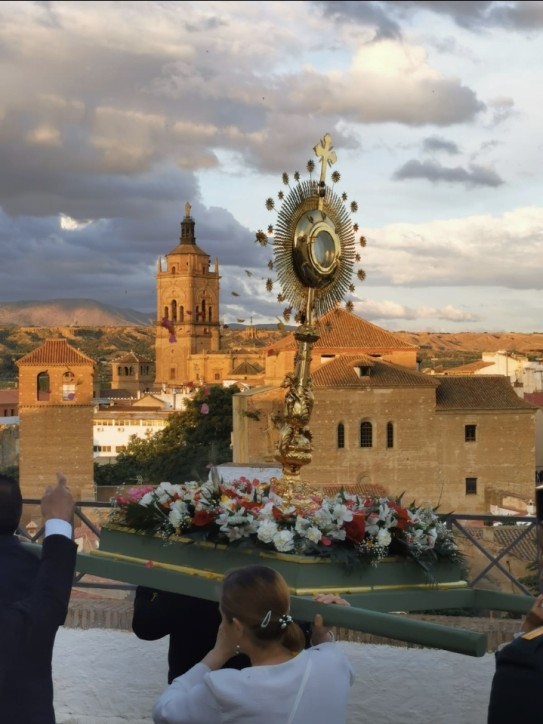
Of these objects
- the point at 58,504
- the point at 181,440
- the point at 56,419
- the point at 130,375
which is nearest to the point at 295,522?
the point at 58,504

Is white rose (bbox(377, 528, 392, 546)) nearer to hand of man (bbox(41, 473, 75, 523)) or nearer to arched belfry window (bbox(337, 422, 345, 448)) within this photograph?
hand of man (bbox(41, 473, 75, 523))

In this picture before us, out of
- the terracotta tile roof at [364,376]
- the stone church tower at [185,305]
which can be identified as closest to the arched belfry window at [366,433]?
the terracotta tile roof at [364,376]

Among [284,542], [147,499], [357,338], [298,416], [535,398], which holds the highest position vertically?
[357,338]

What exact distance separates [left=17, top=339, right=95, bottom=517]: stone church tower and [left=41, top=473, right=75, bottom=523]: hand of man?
147 ft

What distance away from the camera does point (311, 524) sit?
3.91 metres

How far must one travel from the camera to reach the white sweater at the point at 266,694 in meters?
A: 2.64

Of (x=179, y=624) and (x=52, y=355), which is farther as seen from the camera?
(x=52, y=355)

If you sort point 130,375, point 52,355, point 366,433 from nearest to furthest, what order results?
point 366,433 → point 52,355 → point 130,375

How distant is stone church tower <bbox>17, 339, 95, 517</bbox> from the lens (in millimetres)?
47219

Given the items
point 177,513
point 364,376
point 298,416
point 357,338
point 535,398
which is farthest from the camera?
A: point 535,398

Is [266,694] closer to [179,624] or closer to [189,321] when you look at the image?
[179,624]

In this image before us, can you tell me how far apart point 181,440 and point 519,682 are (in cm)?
5159

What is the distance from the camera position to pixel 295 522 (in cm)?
393

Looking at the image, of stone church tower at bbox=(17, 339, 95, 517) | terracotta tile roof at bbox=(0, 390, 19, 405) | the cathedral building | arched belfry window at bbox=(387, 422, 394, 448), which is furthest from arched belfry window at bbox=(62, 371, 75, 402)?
the cathedral building
